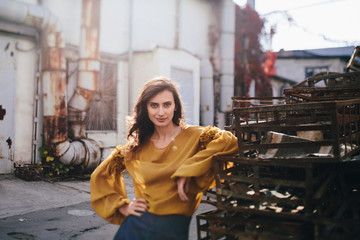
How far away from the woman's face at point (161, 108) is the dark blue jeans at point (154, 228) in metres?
0.67

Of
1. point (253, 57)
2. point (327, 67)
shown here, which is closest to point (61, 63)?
point (253, 57)

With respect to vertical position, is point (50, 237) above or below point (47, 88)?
below

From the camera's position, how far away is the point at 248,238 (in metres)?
2.07

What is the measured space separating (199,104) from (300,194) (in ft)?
34.4

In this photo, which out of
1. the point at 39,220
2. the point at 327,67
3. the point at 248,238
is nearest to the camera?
the point at 248,238

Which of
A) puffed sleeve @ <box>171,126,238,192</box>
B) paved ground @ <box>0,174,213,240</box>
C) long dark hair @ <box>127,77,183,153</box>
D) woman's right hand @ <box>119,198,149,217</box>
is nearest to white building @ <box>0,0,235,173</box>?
paved ground @ <box>0,174,213,240</box>

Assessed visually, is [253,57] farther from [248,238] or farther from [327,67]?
[248,238]

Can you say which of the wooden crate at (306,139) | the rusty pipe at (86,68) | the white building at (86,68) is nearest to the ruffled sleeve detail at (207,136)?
the wooden crate at (306,139)

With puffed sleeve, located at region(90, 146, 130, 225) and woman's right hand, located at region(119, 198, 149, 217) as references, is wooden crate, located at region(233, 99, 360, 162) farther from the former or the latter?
puffed sleeve, located at region(90, 146, 130, 225)

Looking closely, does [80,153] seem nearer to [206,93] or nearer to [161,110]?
[206,93]

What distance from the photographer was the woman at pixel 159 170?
2285 mm

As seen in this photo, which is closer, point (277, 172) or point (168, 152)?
point (168, 152)

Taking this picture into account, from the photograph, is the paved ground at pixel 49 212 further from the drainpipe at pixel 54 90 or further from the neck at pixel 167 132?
the neck at pixel 167 132

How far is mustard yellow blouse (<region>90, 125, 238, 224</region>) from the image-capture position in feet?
7.56
